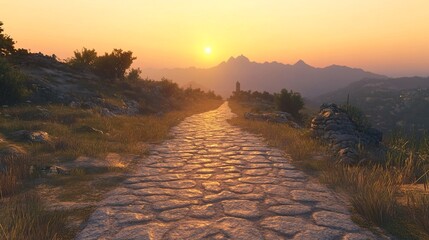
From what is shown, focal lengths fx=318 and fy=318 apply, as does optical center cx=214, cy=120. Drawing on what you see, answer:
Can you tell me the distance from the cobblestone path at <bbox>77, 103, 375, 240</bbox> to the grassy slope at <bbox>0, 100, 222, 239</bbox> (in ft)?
1.14

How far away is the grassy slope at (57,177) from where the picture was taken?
3.41 meters

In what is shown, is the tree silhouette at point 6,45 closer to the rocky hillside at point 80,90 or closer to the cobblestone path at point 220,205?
the rocky hillside at point 80,90

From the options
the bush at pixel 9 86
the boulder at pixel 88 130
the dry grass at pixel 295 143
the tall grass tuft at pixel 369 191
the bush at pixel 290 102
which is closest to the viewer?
the tall grass tuft at pixel 369 191

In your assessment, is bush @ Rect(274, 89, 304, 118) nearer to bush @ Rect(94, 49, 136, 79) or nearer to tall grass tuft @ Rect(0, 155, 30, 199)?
bush @ Rect(94, 49, 136, 79)

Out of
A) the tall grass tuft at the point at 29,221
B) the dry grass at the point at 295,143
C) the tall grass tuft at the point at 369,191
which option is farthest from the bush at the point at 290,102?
the tall grass tuft at the point at 29,221

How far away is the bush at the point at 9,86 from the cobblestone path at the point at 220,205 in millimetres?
7750

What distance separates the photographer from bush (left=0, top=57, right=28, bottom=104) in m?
11.7

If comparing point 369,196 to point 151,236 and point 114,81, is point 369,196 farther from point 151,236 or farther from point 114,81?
point 114,81

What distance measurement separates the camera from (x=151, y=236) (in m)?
3.41

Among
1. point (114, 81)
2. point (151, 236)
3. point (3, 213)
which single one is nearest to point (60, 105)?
point (114, 81)

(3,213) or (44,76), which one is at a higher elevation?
(44,76)

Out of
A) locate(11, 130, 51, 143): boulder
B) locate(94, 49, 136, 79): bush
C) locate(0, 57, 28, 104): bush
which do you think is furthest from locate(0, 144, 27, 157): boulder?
locate(94, 49, 136, 79): bush

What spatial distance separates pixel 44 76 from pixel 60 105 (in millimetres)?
4308

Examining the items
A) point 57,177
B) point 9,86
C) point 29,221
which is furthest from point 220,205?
point 9,86
